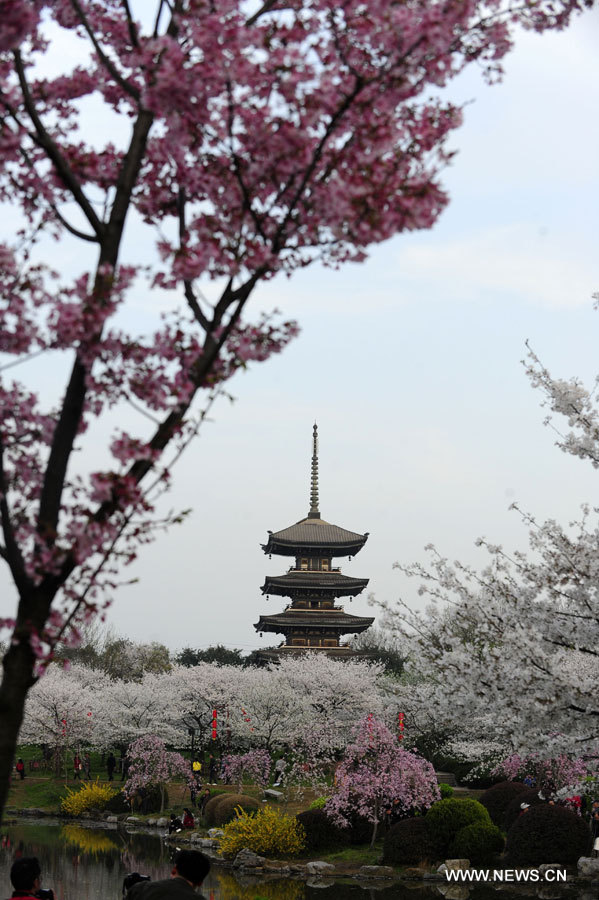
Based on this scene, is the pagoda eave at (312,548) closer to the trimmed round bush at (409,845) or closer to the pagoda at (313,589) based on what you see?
the pagoda at (313,589)

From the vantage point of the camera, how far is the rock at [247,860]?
20.3 metres

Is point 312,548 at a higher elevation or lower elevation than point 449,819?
higher

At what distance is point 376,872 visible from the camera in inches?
734

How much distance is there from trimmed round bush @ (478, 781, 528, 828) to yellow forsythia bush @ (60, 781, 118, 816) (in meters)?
15.6

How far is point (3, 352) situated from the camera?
177 inches

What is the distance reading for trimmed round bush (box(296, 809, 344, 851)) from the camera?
21188mm

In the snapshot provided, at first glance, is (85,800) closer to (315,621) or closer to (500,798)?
(500,798)

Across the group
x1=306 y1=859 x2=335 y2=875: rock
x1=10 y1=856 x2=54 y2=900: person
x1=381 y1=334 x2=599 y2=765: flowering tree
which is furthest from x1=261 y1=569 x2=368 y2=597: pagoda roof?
x1=10 y1=856 x2=54 y2=900: person

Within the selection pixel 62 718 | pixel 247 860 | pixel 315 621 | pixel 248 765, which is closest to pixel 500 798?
pixel 247 860

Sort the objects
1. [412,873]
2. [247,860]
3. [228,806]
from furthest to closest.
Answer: [228,806], [247,860], [412,873]

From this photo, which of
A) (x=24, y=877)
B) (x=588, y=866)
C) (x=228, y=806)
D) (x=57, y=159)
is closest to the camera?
(x=57, y=159)

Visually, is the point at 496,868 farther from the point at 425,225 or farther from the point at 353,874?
the point at 425,225

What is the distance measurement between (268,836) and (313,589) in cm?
2919

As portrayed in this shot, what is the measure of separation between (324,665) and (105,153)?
122ft
